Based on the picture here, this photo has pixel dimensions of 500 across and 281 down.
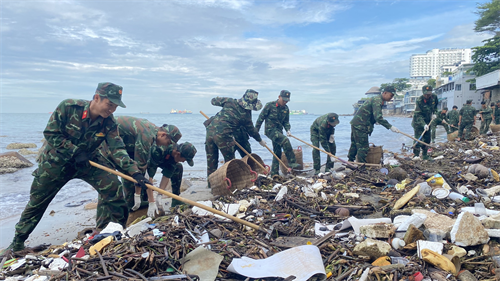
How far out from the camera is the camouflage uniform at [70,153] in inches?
146

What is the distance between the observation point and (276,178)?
20.9 ft

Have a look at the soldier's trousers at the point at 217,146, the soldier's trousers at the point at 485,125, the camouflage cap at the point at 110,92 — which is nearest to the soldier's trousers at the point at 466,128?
the soldier's trousers at the point at 485,125

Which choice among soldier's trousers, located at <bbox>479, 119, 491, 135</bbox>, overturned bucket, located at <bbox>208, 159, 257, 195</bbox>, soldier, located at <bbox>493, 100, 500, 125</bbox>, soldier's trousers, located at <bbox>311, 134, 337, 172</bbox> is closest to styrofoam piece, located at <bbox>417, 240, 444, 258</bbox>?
overturned bucket, located at <bbox>208, 159, 257, 195</bbox>

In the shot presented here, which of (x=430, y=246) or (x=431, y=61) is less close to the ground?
(x=431, y=61)

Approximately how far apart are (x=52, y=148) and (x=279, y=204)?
299 cm

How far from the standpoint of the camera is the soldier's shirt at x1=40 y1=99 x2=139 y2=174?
369cm

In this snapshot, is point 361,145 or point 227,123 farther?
point 361,145

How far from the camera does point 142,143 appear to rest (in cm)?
442

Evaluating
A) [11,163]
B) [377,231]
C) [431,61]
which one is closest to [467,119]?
[377,231]

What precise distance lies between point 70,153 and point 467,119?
49.9ft

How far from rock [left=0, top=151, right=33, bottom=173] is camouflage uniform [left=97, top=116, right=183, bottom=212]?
7880 millimetres

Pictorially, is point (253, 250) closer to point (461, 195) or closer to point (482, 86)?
point (461, 195)

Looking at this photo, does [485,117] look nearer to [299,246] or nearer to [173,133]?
[173,133]

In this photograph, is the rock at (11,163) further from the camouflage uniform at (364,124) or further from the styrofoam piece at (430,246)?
the styrofoam piece at (430,246)
